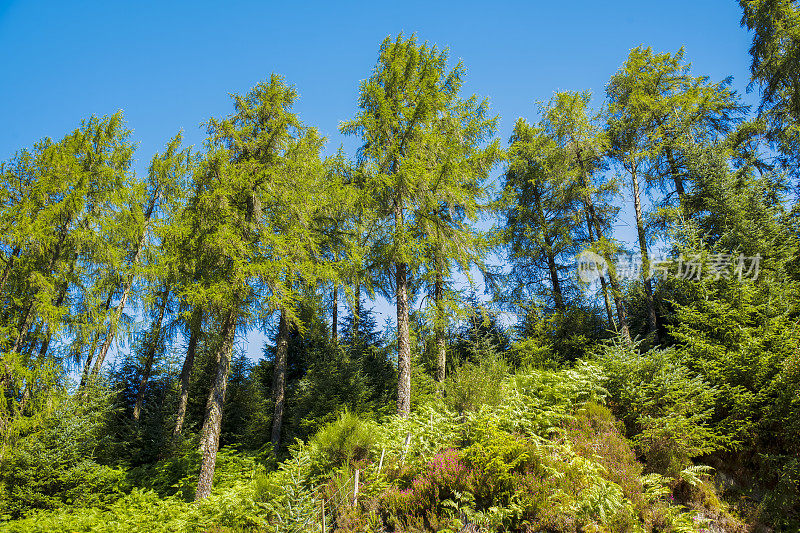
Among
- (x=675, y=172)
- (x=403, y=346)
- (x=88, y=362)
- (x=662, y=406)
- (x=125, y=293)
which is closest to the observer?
(x=662, y=406)

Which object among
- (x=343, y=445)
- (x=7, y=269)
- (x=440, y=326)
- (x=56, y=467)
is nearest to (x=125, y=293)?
(x=7, y=269)

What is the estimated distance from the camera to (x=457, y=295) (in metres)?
13.1

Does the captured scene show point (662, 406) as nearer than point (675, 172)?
Yes

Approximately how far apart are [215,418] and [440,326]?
675cm

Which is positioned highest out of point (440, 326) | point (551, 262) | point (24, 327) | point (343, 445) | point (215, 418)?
point (551, 262)

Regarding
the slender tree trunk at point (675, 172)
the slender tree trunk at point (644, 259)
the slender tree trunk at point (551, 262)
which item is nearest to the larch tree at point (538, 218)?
the slender tree trunk at point (551, 262)

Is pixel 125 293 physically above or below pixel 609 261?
above

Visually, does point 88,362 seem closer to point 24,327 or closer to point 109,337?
point 109,337

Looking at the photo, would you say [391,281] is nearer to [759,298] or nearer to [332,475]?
[332,475]

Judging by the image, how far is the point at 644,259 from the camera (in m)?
13.5

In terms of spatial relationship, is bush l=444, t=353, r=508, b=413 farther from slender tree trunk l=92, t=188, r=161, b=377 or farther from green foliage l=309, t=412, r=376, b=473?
slender tree trunk l=92, t=188, r=161, b=377

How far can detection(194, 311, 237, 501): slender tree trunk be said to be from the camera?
9.73 metres

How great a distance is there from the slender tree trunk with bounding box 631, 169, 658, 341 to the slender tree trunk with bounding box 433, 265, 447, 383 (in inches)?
257

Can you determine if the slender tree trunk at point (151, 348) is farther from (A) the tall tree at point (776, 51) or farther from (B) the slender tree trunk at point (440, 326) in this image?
(A) the tall tree at point (776, 51)
